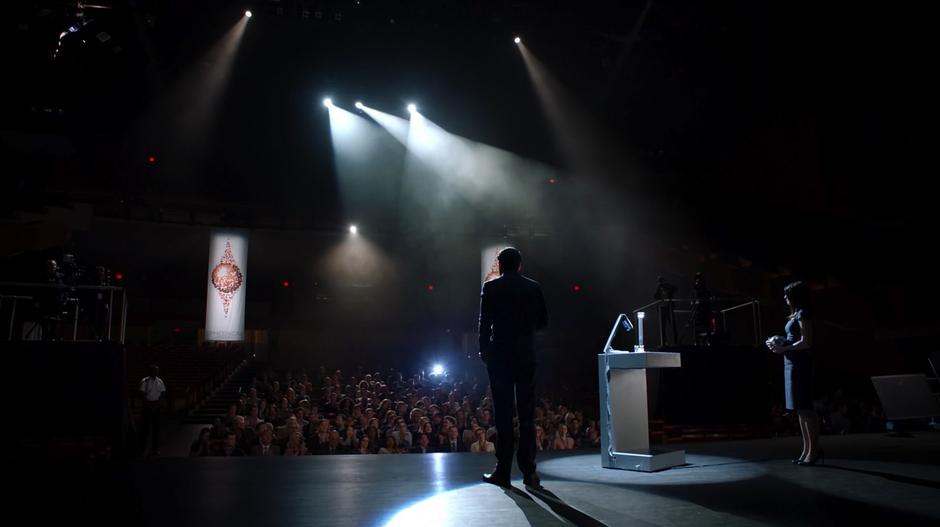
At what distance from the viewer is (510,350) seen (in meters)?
3.61

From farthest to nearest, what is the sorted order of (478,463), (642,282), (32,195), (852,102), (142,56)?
(642,282) < (32,195) < (142,56) < (852,102) < (478,463)

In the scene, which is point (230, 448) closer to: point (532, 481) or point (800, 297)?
point (532, 481)

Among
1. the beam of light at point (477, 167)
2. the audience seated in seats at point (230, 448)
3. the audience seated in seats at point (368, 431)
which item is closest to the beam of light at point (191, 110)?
the beam of light at point (477, 167)

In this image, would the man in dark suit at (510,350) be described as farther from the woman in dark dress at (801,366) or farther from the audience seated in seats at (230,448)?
the audience seated in seats at (230,448)

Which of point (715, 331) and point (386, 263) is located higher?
point (386, 263)

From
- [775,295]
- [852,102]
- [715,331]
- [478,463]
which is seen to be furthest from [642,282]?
[478,463]

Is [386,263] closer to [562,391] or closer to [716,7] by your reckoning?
[562,391]

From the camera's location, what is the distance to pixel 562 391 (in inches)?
635

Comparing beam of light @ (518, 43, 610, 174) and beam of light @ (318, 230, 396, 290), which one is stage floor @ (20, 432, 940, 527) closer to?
beam of light @ (518, 43, 610, 174)

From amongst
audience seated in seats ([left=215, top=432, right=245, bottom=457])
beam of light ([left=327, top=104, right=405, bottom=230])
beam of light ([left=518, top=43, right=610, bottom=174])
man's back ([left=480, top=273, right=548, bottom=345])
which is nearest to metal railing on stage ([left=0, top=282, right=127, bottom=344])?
audience seated in seats ([left=215, top=432, right=245, bottom=457])

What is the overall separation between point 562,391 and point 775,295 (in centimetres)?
559

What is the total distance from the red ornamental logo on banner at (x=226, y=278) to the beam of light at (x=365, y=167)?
5101 millimetres

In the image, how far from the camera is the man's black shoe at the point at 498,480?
3.40 metres

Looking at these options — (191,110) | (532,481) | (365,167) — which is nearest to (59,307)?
(532,481)
